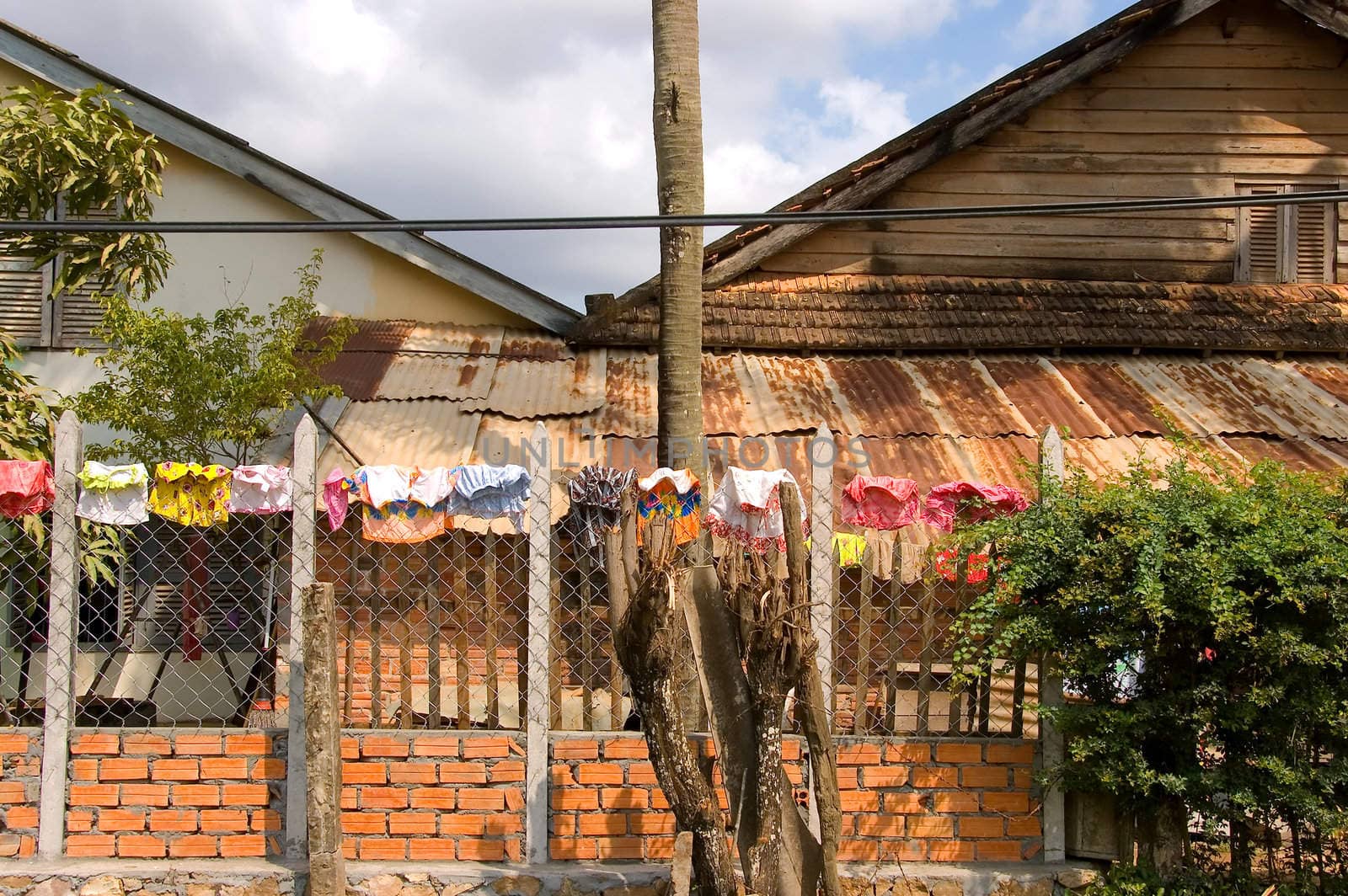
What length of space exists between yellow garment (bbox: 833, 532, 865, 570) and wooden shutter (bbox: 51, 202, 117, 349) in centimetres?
731

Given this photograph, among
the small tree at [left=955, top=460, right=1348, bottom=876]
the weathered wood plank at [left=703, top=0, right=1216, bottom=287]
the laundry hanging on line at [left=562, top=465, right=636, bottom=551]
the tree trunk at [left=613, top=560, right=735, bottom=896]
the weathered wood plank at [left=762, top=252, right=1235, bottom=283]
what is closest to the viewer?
the tree trunk at [left=613, top=560, right=735, bottom=896]

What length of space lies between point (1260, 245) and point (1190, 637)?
668 centimetres

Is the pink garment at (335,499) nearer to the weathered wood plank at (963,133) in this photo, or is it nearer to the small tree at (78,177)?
the small tree at (78,177)

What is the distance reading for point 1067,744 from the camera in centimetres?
524

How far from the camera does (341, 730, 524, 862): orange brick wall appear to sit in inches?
207

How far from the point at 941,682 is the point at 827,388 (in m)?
3.31

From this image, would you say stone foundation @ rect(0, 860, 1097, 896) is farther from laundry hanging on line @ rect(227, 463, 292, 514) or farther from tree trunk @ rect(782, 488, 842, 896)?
laundry hanging on line @ rect(227, 463, 292, 514)

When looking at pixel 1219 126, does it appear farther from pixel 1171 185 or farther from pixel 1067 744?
pixel 1067 744

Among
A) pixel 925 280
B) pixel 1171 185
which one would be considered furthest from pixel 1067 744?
pixel 1171 185

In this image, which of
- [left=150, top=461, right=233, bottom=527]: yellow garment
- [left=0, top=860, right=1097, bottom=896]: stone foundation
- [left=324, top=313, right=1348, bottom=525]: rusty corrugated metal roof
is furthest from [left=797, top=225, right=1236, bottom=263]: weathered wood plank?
[left=0, top=860, right=1097, bottom=896]: stone foundation

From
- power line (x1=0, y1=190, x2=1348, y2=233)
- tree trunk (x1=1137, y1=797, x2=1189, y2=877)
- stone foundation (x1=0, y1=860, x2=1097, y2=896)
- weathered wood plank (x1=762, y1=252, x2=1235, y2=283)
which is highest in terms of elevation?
weathered wood plank (x1=762, y1=252, x2=1235, y2=283)

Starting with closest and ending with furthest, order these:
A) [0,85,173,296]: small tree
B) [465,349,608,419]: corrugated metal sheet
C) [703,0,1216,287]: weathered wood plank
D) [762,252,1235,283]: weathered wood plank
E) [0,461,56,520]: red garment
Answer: [0,461,56,520]: red garment, [0,85,173,296]: small tree, [465,349,608,419]: corrugated metal sheet, [703,0,1216,287]: weathered wood plank, [762,252,1235,283]: weathered wood plank

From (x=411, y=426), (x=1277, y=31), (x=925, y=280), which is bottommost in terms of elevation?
(x=411, y=426)

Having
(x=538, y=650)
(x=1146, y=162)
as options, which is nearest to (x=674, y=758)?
(x=538, y=650)
